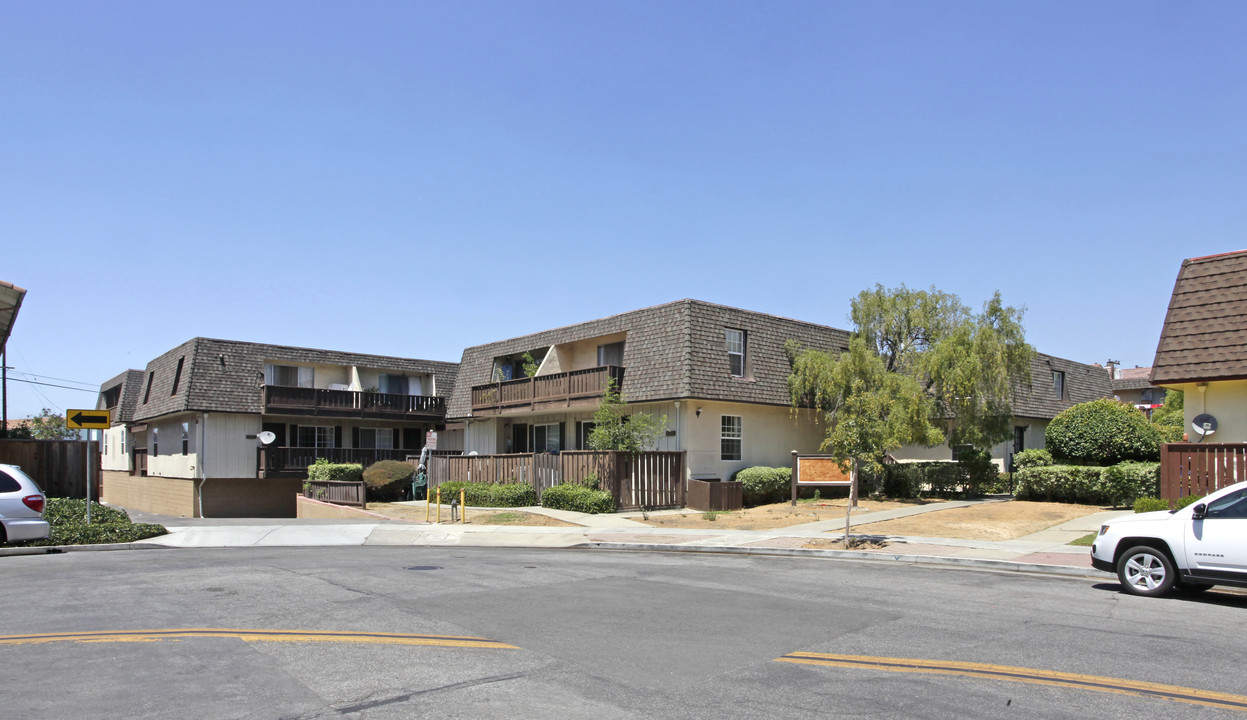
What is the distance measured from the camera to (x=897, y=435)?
25359 mm

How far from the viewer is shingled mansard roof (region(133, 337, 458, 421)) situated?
37.9m

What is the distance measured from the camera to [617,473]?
25.1 meters

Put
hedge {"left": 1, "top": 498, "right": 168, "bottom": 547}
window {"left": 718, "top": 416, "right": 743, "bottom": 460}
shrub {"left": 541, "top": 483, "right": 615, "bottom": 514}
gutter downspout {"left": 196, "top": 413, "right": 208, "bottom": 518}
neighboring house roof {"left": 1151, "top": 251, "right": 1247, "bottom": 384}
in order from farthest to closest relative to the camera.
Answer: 1. gutter downspout {"left": 196, "top": 413, "right": 208, "bottom": 518}
2. window {"left": 718, "top": 416, "right": 743, "bottom": 460}
3. shrub {"left": 541, "top": 483, "right": 615, "bottom": 514}
4. hedge {"left": 1, "top": 498, "right": 168, "bottom": 547}
5. neighboring house roof {"left": 1151, "top": 251, "right": 1247, "bottom": 384}

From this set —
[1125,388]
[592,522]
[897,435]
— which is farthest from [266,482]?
[1125,388]

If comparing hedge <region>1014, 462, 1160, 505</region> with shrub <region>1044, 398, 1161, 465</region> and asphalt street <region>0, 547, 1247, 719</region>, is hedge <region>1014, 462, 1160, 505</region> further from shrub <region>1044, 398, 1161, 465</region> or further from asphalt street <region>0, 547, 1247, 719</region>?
asphalt street <region>0, 547, 1247, 719</region>

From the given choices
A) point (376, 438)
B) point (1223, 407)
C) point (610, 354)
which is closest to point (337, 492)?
point (376, 438)

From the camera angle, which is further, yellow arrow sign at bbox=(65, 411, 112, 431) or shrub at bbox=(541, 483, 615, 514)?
shrub at bbox=(541, 483, 615, 514)

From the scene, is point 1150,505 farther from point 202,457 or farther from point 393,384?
point 202,457

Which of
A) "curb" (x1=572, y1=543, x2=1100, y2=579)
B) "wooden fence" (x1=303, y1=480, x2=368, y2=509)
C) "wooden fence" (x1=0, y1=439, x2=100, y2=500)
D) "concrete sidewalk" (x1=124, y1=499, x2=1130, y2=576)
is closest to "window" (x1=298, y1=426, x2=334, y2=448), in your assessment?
"wooden fence" (x1=303, y1=480, x2=368, y2=509)

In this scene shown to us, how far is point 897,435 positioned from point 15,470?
20990 mm

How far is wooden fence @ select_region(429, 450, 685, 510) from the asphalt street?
1165cm

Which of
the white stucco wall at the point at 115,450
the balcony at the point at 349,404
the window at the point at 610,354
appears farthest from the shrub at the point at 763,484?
the white stucco wall at the point at 115,450

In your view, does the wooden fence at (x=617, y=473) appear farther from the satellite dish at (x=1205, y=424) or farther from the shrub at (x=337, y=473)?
the satellite dish at (x=1205, y=424)

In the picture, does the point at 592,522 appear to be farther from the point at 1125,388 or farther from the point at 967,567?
the point at 1125,388
